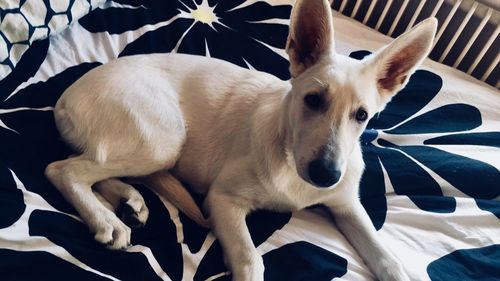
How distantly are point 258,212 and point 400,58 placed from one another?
34.8 inches

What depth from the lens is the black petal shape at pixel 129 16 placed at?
7.66ft

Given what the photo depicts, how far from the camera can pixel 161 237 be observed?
1.64m

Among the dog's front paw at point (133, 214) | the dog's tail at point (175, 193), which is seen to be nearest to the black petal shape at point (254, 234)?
the dog's tail at point (175, 193)

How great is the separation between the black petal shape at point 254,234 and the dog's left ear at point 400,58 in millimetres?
669

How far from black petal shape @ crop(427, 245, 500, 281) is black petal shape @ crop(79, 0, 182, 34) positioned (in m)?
1.99

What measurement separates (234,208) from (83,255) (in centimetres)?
60

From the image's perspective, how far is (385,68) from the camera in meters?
1.65

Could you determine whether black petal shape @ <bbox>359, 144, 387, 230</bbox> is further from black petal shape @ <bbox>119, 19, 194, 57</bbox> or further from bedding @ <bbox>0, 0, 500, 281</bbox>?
black petal shape @ <bbox>119, 19, 194, 57</bbox>

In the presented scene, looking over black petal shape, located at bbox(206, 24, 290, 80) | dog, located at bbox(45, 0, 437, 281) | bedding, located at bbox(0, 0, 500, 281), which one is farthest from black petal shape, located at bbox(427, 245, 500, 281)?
black petal shape, located at bbox(206, 24, 290, 80)

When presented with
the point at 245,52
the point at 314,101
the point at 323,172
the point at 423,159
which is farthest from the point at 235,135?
the point at 423,159

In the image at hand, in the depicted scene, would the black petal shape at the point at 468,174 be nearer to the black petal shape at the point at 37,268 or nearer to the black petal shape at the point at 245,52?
the black petal shape at the point at 245,52

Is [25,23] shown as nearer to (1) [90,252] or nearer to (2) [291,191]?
(1) [90,252]

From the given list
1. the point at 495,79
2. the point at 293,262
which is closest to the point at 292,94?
the point at 293,262

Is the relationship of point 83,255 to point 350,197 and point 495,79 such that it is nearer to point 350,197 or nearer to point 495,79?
point 350,197
